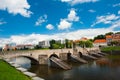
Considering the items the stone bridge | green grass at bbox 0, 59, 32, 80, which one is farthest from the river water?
green grass at bbox 0, 59, 32, 80

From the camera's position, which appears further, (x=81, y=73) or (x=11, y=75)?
(x=81, y=73)

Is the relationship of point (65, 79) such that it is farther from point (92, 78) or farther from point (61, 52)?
point (61, 52)

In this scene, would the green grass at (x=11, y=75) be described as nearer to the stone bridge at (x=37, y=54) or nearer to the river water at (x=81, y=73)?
the river water at (x=81, y=73)

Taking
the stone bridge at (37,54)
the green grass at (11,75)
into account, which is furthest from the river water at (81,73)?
the green grass at (11,75)

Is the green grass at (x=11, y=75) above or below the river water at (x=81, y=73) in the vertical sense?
above

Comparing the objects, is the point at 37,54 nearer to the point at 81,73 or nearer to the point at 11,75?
the point at 81,73

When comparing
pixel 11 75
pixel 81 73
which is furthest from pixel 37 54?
pixel 11 75

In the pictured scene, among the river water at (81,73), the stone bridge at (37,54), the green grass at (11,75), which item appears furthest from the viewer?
the stone bridge at (37,54)

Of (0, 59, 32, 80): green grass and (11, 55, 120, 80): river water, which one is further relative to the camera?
(11, 55, 120, 80): river water

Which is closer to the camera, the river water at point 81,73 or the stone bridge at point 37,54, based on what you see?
the river water at point 81,73

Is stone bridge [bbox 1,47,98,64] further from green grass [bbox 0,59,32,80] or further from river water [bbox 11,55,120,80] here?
green grass [bbox 0,59,32,80]

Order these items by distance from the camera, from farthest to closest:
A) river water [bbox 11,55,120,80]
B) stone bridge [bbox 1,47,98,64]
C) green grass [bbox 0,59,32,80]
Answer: stone bridge [bbox 1,47,98,64] → river water [bbox 11,55,120,80] → green grass [bbox 0,59,32,80]

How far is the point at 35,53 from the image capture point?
5559cm

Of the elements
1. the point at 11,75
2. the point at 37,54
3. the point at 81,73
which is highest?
the point at 37,54
